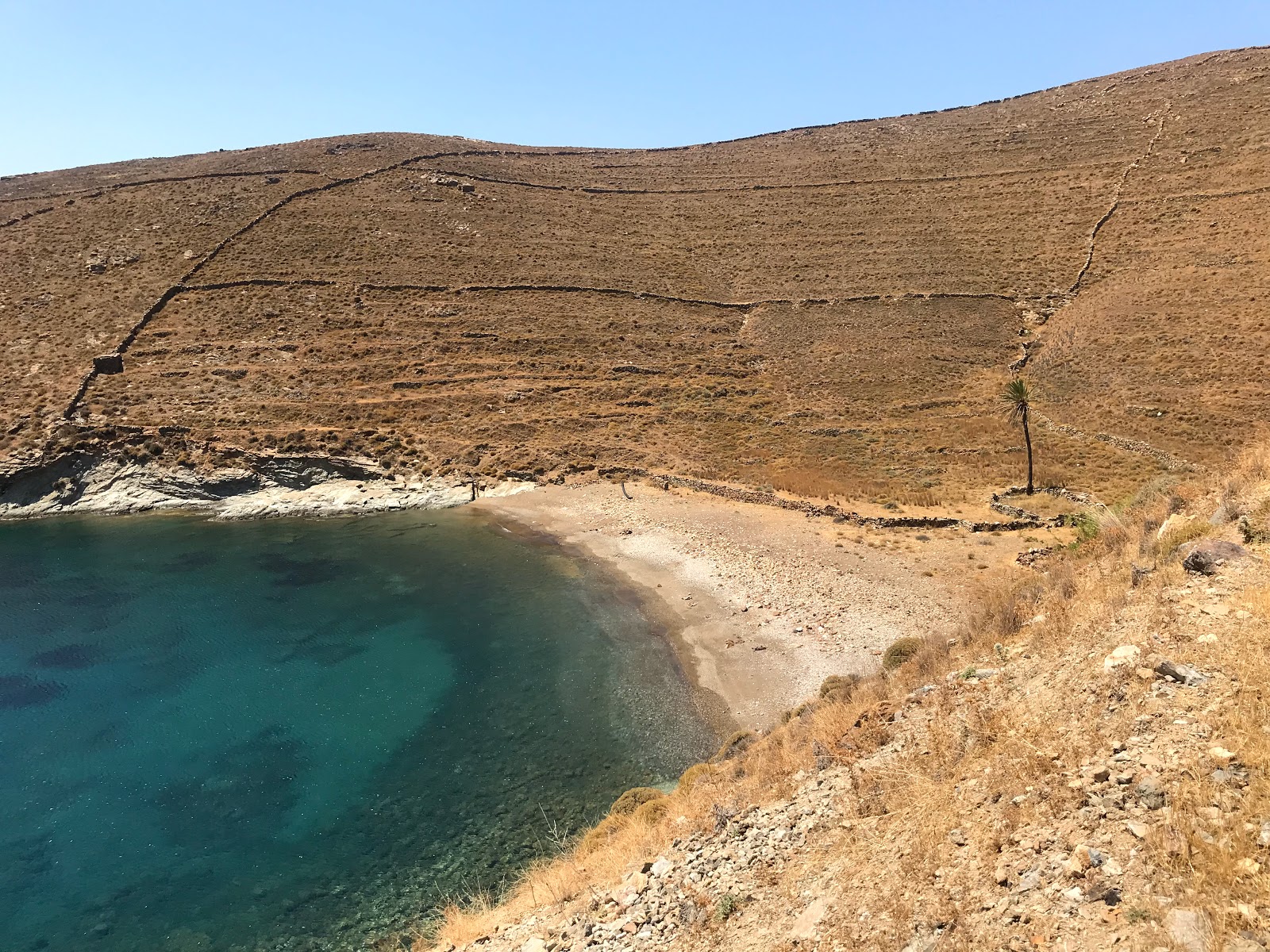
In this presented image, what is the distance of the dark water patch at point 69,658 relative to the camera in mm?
22156

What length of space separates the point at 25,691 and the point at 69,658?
1957mm

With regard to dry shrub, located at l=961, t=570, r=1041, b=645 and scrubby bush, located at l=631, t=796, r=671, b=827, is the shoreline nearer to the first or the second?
scrubby bush, located at l=631, t=796, r=671, b=827

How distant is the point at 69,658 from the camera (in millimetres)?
22625

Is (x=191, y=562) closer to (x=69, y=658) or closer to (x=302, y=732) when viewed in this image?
(x=69, y=658)

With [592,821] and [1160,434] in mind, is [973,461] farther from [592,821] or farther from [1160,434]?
[592,821]

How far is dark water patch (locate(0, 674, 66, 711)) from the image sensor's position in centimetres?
2009

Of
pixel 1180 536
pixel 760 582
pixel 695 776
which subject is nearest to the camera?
pixel 1180 536

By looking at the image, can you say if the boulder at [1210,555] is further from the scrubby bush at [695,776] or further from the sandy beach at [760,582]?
the sandy beach at [760,582]

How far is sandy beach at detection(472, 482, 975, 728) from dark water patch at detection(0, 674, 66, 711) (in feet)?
59.0

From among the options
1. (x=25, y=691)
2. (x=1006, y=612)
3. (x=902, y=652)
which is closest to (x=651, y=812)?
(x=902, y=652)

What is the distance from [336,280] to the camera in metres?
53.2

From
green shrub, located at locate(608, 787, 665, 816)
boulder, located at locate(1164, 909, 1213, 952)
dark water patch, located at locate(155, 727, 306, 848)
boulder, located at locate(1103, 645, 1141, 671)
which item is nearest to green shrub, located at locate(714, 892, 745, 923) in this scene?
boulder, located at locate(1164, 909, 1213, 952)

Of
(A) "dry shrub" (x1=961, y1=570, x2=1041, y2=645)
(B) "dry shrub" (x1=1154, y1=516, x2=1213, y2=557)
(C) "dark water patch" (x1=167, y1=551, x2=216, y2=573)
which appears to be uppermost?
(B) "dry shrub" (x1=1154, y1=516, x2=1213, y2=557)

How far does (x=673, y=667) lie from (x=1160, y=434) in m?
30.9
